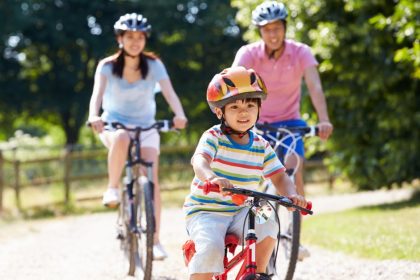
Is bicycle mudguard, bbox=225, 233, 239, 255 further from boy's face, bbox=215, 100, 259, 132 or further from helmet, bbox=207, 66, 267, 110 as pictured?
helmet, bbox=207, 66, 267, 110

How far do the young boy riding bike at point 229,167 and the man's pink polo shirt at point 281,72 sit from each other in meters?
2.30

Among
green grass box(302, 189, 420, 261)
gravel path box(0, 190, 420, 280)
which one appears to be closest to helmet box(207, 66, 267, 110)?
gravel path box(0, 190, 420, 280)

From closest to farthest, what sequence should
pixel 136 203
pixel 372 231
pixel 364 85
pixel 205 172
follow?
1. pixel 205 172
2. pixel 136 203
3. pixel 372 231
4. pixel 364 85

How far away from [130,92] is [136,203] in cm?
97

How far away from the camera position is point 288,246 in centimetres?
644

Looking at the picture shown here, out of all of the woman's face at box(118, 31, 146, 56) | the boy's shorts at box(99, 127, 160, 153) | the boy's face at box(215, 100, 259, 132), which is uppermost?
the woman's face at box(118, 31, 146, 56)

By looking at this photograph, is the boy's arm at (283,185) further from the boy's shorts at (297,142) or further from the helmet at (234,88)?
the boy's shorts at (297,142)

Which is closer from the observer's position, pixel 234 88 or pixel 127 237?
pixel 234 88

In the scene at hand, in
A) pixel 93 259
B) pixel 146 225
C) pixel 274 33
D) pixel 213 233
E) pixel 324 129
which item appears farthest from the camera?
pixel 93 259

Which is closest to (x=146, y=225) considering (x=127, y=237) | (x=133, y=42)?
(x=127, y=237)

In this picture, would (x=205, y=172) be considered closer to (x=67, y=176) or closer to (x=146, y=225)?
(x=146, y=225)

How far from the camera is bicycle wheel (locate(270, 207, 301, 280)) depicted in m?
5.94

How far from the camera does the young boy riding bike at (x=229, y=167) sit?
4262 mm

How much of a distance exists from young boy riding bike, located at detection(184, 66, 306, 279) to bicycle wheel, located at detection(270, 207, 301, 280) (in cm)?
132
